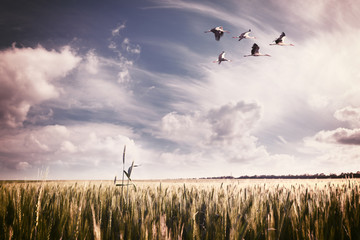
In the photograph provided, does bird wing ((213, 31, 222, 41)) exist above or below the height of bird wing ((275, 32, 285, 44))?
above

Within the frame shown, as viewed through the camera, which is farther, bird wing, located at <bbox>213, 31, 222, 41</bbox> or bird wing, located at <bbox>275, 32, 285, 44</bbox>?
bird wing, located at <bbox>213, 31, 222, 41</bbox>

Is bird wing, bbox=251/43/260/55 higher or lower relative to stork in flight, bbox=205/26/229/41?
lower

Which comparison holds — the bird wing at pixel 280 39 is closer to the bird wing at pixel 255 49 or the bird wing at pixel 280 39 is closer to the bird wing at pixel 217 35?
the bird wing at pixel 255 49

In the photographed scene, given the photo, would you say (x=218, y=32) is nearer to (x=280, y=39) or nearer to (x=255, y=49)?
(x=255, y=49)

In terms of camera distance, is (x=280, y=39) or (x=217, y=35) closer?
(x=280, y=39)

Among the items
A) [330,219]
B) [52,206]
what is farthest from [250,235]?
[52,206]

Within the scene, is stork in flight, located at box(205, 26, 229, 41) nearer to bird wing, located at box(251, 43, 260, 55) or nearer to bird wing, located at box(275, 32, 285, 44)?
bird wing, located at box(251, 43, 260, 55)

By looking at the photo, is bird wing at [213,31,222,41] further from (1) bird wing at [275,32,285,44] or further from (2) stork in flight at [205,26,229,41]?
(1) bird wing at [275,32,285,44]

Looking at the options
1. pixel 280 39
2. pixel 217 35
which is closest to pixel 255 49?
pixel 280 39

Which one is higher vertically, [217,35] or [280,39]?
[217,35]

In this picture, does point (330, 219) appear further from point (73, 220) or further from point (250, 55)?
point (250, 55)

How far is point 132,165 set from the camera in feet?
5.74

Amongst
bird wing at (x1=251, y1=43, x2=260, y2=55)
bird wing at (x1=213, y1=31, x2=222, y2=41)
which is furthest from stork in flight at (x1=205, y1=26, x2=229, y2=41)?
bird wing at (x1=251, y1=43, x2=260, y2=55)

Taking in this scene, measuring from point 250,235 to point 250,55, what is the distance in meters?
6.09
